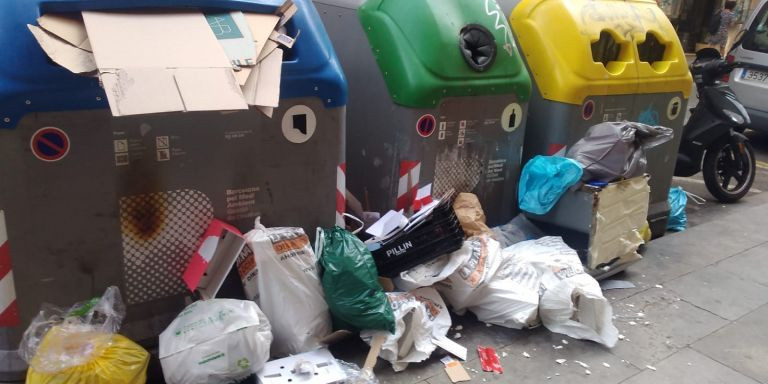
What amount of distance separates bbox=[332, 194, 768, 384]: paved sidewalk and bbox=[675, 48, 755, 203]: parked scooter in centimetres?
130

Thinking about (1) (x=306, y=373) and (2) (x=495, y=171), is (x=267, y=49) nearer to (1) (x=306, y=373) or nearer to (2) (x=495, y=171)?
(1) (x=306, y=373)

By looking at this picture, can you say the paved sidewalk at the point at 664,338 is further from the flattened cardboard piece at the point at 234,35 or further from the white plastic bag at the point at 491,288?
the flattened cardboard piece at the point at 234,35

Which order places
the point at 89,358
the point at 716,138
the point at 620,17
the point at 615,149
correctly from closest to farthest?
1. the point at 89,358
2. the point at 615,149
3. the point at 620,17
4. the point at 716,138

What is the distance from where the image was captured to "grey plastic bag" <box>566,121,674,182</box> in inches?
142

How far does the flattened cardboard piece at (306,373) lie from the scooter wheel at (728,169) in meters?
4.37

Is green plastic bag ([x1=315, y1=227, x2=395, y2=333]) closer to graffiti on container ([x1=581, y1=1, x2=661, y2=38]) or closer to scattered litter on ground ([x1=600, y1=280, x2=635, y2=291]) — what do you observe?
scattered litter on ground ([x1=600, y1=280, x2=635, y2=291])

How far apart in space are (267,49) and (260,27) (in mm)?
115

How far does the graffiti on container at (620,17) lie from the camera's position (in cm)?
402

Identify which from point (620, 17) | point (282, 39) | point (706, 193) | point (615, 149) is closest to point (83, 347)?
point (282, 39)

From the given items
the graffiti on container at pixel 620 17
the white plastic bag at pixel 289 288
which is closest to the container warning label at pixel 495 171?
the graffiti on container at pixel 620 17

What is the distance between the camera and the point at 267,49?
2.55 m

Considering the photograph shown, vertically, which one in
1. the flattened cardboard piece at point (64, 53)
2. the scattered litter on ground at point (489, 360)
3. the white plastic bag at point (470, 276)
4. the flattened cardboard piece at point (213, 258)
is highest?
the flattened cardboard piece at point (64, 53)

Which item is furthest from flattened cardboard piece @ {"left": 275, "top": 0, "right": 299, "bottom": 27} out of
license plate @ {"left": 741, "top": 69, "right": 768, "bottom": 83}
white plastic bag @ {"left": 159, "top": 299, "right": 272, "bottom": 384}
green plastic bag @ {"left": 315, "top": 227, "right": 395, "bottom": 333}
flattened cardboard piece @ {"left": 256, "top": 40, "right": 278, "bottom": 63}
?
license plate @ {"left": 741, "top": 69, "right": 768, "bottom": 83}

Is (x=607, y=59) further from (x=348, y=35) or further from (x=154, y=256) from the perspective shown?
(x=154, y=256)
